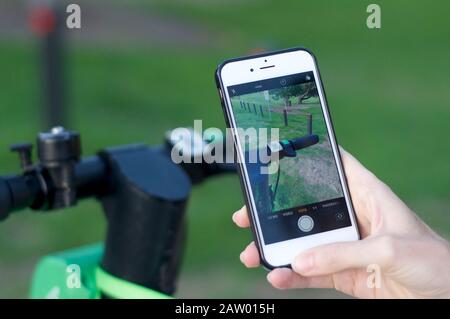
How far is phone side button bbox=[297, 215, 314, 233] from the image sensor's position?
5.04 ft

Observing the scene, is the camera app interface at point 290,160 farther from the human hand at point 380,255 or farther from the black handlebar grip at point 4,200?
the black handlebar grip at point 4,200

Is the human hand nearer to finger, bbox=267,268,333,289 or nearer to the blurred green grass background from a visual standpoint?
finger, bbox=267,268,333,289

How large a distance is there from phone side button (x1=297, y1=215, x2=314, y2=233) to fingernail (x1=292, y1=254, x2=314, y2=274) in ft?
0.35

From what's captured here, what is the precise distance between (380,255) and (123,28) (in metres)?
11.0

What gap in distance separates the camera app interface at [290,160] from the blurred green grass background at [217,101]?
2.64 ft

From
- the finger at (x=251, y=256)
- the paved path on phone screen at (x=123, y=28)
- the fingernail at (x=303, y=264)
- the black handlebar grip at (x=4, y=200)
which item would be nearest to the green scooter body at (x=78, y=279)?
the black handlebar grip at (x=4, y=200)

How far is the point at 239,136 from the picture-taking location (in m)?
1.52

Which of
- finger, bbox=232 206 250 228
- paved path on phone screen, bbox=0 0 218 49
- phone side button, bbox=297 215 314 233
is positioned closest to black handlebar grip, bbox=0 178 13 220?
finger, bbox=232 206 250 228

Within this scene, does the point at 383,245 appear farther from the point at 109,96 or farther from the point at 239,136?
the point at 109,96

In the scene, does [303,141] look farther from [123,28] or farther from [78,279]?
[123,28]

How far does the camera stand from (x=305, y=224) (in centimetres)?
154

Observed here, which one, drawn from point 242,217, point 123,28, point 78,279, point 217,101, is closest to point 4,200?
point 78,279

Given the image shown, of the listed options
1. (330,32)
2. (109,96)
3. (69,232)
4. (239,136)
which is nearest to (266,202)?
(239,136)

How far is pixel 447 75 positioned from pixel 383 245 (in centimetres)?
843
